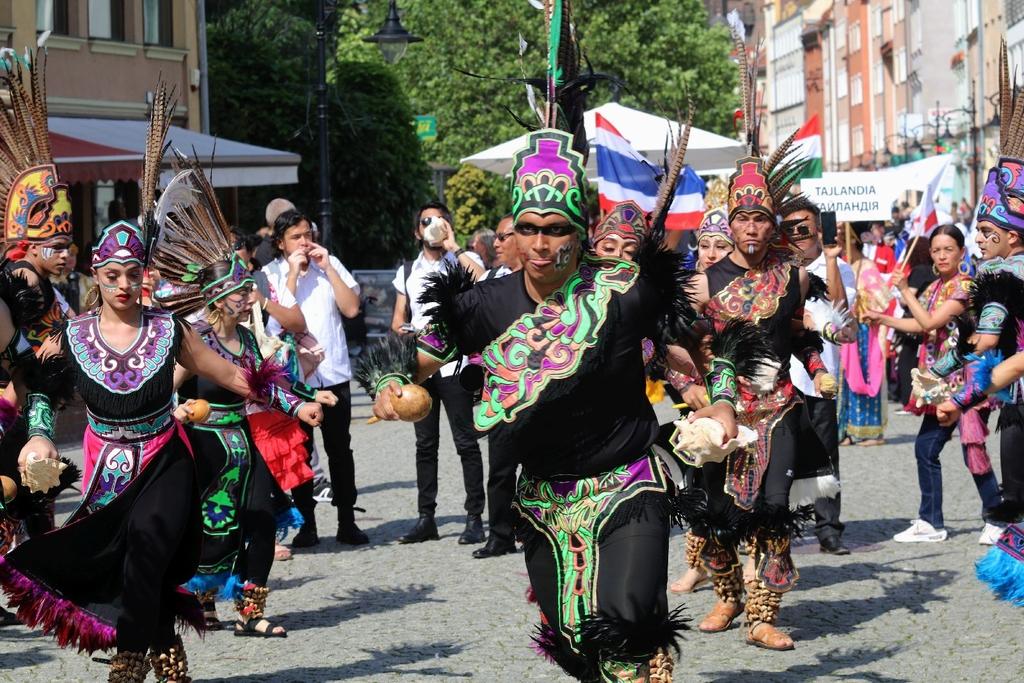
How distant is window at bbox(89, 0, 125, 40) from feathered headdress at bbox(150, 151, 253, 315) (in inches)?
742

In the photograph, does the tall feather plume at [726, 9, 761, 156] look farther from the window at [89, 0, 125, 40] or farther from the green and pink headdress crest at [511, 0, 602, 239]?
the window at [89, 0, 125, 40]

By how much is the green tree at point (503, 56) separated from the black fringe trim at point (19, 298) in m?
38.9

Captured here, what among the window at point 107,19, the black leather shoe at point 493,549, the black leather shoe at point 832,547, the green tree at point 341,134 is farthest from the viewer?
the green tree at point 341,134

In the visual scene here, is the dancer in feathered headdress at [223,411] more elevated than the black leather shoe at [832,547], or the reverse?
the dancer in feathered headdress at [223,411]

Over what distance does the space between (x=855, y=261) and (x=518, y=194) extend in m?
10.4

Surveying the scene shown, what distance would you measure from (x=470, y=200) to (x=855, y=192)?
828 inches

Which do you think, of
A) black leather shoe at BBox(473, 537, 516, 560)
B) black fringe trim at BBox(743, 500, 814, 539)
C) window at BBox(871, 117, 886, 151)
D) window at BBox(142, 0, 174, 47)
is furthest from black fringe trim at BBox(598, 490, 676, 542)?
window at BBox(871, 117, 886, 151)

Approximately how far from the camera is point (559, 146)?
5.91m

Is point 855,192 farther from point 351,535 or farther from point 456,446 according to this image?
point 351,535

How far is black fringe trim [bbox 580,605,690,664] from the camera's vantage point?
555 cm

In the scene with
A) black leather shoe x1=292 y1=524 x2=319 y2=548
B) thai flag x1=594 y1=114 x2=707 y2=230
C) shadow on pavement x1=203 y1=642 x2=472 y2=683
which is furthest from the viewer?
thai flag x1=594 y1=114 x2=707 y2=230

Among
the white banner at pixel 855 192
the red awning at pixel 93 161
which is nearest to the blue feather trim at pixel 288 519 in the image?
the white banner at pixel 855 192

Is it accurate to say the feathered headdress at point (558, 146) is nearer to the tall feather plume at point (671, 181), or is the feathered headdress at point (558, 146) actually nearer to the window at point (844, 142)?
the tall feather plume at point (671, 181)

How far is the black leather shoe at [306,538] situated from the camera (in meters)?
11.3
